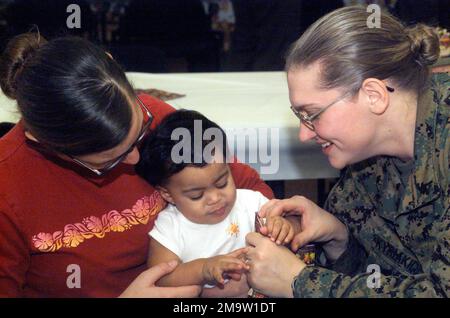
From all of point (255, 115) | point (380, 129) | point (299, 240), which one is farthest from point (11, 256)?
point (255, 115)

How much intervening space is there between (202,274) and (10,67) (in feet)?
1.91

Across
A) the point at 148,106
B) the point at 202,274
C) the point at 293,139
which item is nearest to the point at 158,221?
the point at 202,274

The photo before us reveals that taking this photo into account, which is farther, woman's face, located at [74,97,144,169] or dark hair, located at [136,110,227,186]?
dark hair, located at [136,110,227,186]

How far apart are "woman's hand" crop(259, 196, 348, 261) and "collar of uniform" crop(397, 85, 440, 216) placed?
0.89 ft

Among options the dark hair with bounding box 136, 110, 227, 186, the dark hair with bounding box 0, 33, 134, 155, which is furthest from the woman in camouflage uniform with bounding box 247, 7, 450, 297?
the dark hair with bounding box 0, 33, 134, 155

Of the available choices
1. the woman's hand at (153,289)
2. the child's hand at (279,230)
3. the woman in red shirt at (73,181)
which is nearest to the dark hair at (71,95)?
the woman in red shirt at (73,181)

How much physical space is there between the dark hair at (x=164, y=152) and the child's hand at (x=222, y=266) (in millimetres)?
214

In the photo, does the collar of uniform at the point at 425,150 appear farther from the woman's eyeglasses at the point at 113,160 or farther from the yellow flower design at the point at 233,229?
the woman's eyeglasses at the point at 113,160

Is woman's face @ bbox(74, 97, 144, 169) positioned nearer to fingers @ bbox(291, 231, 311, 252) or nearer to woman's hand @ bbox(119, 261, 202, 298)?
woman's hand @ bbox(119, 261, 202, 298)

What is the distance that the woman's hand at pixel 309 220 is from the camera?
56.3 inches

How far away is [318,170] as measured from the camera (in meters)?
1.90

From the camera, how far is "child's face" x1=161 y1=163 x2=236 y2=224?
54.8 inches

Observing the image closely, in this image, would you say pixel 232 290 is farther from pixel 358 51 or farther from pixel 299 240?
pixel 358 51
